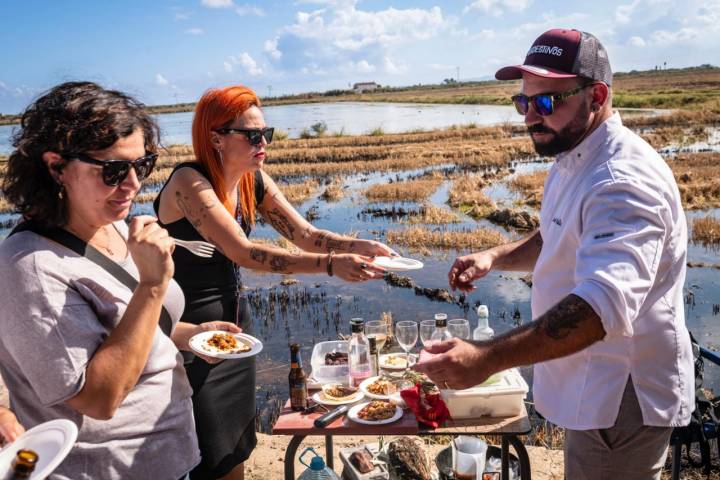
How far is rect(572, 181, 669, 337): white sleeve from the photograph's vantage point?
6.33 feet

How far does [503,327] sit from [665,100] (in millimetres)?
56150

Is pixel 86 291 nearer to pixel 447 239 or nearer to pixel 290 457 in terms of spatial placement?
pixel 290 457

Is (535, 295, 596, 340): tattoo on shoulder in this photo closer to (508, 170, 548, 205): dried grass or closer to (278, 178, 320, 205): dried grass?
(508, 170, 548, 205): dried grass

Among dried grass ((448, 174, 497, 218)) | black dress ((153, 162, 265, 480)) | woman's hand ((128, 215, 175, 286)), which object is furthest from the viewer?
dried grass ((448, 174, 497, 218))

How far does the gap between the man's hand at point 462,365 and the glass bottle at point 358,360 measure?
1088 millimetres

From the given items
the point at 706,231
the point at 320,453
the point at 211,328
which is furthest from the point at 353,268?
the point at 706,231

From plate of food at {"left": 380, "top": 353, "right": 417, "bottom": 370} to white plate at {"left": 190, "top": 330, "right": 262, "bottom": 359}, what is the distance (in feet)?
2.90

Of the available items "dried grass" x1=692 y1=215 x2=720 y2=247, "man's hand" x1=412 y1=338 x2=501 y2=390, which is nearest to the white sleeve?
"man's hand" x1=412 y1=338 x2=501 y2=390

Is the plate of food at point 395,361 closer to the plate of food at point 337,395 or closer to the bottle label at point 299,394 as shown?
the plate of food at point 337,395

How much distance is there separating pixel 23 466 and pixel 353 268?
1975 millimetres

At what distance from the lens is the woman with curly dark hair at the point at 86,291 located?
6.11 feet

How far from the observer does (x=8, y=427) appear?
1.96 m

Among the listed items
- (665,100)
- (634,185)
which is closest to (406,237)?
(634,185)

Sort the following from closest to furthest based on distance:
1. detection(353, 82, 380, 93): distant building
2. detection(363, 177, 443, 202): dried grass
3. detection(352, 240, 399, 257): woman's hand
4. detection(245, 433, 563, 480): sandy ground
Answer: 1. detection(352, 240, 399, 257): woman's hand
2. detection(245, 433, 563, 480): sandy ground
3. detection(363, 177, 443, 202): dried grass
4. detection(353, 82, 380, 93): distant building
